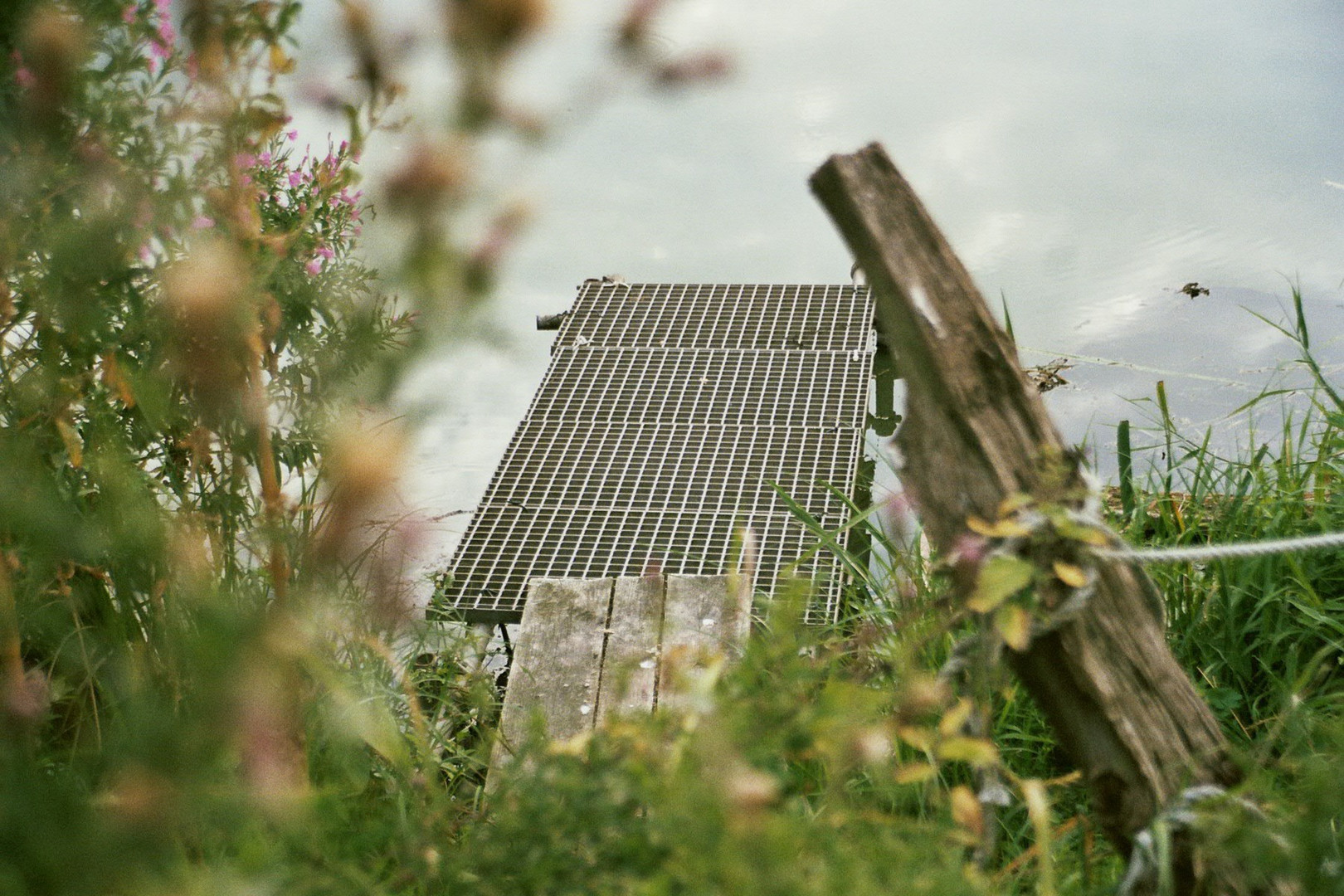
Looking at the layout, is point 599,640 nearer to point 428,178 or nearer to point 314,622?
point 314,622

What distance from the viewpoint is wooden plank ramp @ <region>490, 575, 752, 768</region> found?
253 cm

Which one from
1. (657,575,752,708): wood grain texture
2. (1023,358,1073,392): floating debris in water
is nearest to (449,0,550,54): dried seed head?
(657,575,752,708): wood grain texture

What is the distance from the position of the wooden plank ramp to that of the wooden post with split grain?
1093 millimetres

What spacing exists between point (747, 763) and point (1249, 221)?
5.30 meters

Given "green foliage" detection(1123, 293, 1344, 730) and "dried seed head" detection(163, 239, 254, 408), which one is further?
"green foliage" detection(1123, 293, 1344, 730)

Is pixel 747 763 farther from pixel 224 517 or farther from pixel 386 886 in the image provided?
pixel 224 517

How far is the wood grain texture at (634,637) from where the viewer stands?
100 inches

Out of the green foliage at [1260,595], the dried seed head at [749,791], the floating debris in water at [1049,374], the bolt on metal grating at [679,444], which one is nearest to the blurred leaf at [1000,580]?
Result: the dried seed head at [749,791]

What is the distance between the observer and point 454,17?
1.56 feet

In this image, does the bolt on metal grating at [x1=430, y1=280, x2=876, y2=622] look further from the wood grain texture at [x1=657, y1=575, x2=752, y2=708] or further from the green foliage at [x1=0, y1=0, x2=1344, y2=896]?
the green foliage at [x1=0, y1=0, x2=1344, y2=896]

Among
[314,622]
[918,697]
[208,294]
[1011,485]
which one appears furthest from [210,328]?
[1011,485]

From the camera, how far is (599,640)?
108 inches

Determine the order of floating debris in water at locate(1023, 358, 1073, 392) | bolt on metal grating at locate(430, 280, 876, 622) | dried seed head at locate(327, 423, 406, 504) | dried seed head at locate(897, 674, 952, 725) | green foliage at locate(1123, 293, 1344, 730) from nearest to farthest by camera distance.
A: dried seed head at locate(327, 423, 406, 504) < dried seed head at locate(897, 674, 952, 725) < green foliage at locate(1123, 293, 1344, 730) < bolt on metal grating at locate(430, 280, 876, 622) < floating debris in water at locate(1023, 358, 1073, 392)

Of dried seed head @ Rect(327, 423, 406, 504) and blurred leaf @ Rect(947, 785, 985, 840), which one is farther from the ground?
dried seed head @ Rect(327, 423, 406, 504)
